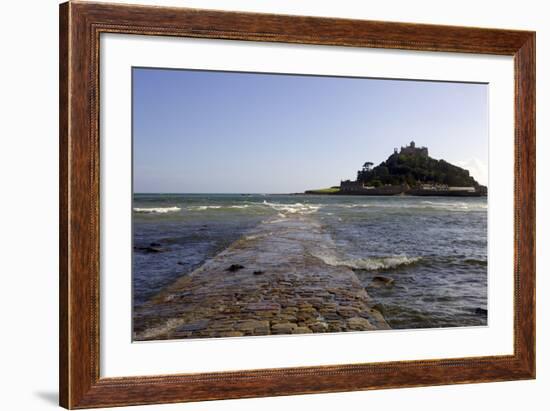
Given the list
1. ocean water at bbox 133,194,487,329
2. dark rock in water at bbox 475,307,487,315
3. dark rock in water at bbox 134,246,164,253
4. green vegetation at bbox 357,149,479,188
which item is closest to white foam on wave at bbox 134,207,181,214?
ocean water at bbox 133,194,487,329

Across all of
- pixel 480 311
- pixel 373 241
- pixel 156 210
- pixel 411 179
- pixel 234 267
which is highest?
pixel 411 179

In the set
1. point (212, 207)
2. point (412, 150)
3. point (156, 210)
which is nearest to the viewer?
point (156, 210)

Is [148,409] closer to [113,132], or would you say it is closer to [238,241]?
[238,241]

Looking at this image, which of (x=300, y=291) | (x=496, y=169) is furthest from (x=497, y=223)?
(x=300, y=291)

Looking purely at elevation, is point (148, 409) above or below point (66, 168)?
below

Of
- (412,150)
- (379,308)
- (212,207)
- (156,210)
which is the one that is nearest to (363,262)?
(379,308)

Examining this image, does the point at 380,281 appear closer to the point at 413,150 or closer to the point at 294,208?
the point at 294,208
